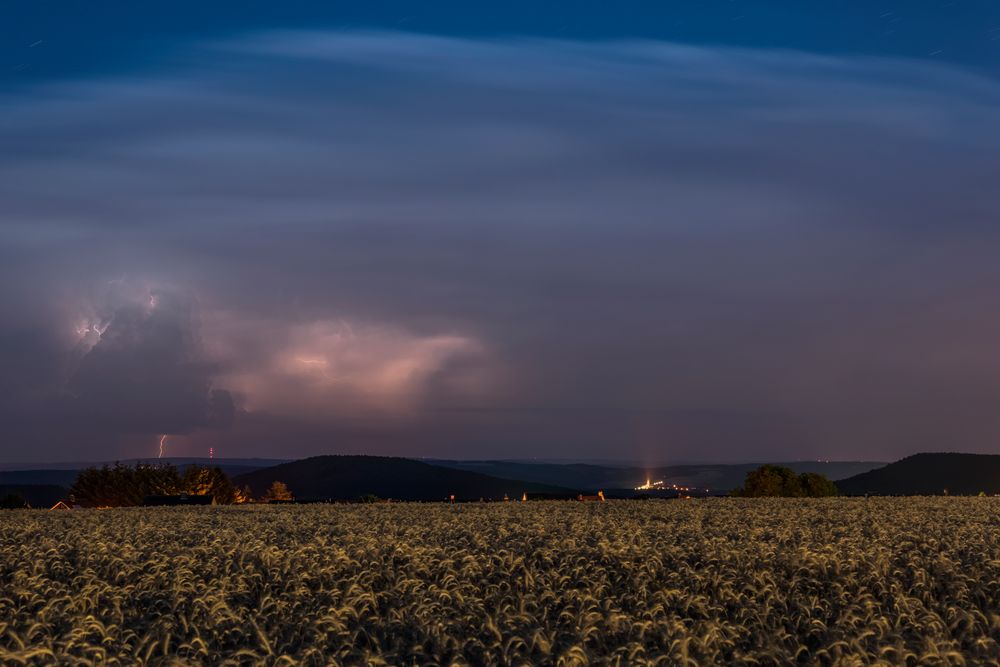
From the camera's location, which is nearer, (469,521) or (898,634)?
(898,634)

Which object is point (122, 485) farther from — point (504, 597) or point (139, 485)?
point (504, 597)

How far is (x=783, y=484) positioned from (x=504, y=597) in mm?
68351

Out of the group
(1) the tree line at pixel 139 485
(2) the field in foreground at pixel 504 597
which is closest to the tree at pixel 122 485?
(1) the tree line at pixel 139 485

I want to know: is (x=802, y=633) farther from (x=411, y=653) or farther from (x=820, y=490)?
(x=820, y=490)

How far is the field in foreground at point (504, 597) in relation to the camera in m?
12.5

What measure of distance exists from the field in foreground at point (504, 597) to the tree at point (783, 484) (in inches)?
2195

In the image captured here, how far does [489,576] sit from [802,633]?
4780 millimetres

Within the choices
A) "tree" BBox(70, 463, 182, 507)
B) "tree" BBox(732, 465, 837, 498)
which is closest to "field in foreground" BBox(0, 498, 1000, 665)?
"tree" BBox(732, 465, 837, 498)

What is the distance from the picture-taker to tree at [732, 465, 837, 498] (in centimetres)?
7712

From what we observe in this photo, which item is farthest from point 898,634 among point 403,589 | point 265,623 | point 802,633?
point 265,623

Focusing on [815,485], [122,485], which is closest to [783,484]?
[815,485]

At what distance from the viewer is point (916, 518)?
2853cm

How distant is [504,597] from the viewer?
14.7m

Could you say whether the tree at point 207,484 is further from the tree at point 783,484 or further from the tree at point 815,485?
the tree at point 815,485
